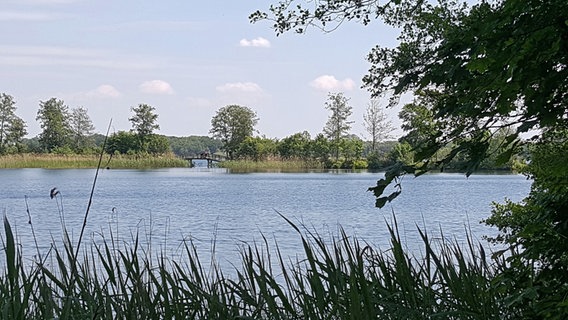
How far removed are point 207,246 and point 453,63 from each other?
1032 centimetres

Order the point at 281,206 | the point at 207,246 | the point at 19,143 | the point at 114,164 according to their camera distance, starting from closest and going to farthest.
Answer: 1. the point at 207,246
2. the point at 281,206
3. the point at 114,164
4. the point at 19,143

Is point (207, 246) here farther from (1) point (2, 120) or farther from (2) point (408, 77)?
(1) point (2, 120)

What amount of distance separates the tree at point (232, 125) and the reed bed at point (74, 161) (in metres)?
7.79

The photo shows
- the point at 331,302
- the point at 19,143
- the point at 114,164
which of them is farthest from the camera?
the point at 19,143

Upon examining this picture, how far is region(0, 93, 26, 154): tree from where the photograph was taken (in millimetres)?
62281

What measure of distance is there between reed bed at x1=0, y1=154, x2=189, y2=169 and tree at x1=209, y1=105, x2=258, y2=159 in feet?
25.6

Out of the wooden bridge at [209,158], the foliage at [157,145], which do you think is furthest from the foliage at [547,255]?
the wooden bridge at [209,158]

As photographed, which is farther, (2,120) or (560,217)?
(2,120)

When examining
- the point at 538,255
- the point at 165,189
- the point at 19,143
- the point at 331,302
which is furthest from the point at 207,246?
the point at 19,143

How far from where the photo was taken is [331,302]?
3260 mm

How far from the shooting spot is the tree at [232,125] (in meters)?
68.1

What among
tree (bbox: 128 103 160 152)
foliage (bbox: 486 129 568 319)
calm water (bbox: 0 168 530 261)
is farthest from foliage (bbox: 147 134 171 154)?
foliage (bbox: 486 129 568 319)

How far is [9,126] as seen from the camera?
6297cm

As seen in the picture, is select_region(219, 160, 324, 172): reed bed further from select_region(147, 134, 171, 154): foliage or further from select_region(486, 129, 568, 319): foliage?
select_region(486, 129, 568, 319): foliage
